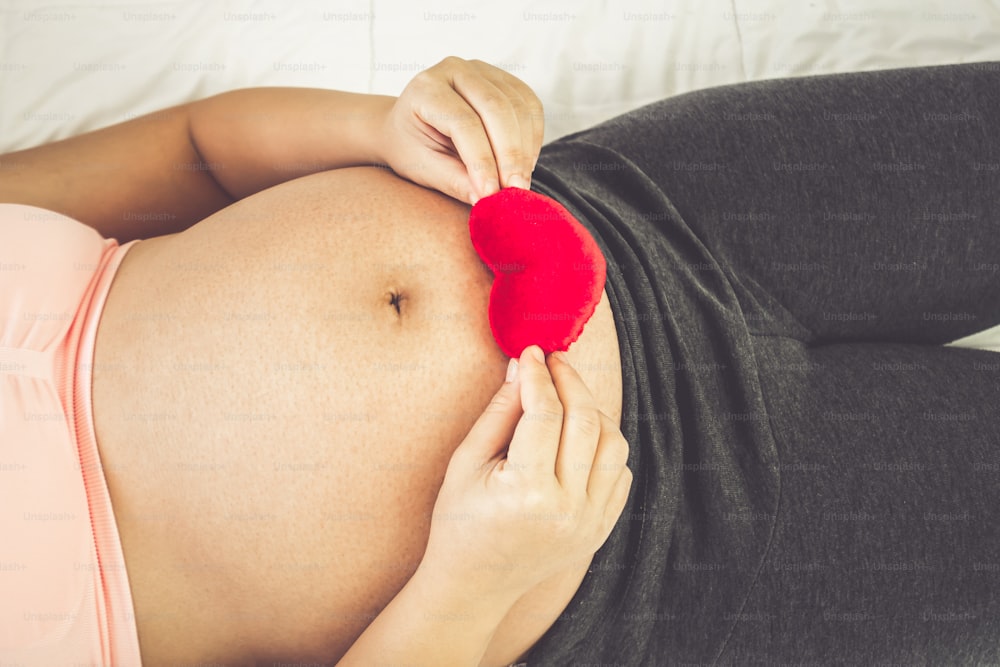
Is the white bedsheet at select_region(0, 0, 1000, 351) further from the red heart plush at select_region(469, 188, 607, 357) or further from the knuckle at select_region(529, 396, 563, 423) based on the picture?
the knuckle at select_region(529, 396, 563, 423)

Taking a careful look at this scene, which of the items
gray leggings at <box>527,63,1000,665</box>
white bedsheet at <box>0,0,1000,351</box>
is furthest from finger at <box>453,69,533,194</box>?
white bedsheet at <box>0,0,1000,351</box>

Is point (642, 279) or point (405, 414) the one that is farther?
point (642, 279)

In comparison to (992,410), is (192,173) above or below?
above

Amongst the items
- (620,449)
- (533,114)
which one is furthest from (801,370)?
(533,114)

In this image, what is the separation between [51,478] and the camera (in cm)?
68

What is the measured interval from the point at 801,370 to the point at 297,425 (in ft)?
A: 1.99

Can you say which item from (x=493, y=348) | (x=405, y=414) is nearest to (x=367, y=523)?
(x=405, y=414)

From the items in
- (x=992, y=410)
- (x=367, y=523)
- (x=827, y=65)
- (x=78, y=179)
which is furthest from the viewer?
(x=827, y=65)

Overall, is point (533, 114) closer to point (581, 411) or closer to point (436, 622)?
point (581, 411)

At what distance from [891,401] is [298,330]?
693 mm

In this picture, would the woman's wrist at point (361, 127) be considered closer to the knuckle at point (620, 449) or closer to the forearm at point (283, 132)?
the forearm at point (283, 132)

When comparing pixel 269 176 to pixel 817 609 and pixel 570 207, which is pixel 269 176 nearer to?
pixel 570 207

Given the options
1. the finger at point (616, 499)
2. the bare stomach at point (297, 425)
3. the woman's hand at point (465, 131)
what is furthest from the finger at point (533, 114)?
the finger at point (616, 499)

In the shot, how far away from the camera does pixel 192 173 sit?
39.8 inches
